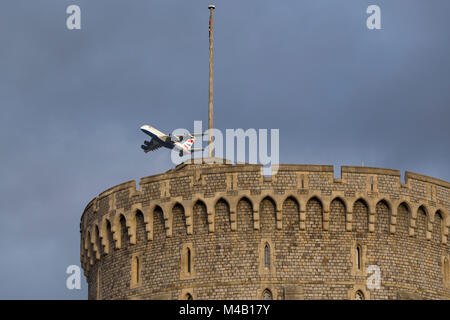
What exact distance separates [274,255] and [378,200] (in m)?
5.21

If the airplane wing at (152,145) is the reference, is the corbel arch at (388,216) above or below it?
below

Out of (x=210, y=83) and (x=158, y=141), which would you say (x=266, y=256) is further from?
(x=158, y=141)

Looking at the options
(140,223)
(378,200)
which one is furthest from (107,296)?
(378,200)

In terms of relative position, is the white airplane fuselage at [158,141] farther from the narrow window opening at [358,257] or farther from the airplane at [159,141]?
the narrow window opening at [358,257]

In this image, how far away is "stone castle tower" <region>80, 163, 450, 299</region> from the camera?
229 ft

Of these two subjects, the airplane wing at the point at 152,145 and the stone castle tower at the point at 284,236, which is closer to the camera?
the stone castle tower at the point at 284,236

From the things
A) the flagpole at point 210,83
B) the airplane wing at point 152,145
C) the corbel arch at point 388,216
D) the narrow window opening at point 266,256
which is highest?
the airplane wing at point 152,145

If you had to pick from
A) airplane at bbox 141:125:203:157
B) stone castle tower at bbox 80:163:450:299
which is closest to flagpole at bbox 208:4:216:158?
stone castle tower at bbox 80:163:450:299

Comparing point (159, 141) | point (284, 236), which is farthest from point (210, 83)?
point (159, 141)

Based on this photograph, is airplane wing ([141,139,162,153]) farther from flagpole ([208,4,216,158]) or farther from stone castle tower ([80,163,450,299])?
stone castle tower ([80,163,450,299])

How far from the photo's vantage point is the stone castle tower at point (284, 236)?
6969 centimetres

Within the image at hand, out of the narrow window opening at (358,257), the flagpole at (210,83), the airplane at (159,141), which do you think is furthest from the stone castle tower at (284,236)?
the airplane at (159,141)

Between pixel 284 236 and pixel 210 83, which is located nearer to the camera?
pixel 284 236

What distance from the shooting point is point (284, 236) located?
2763 inches
